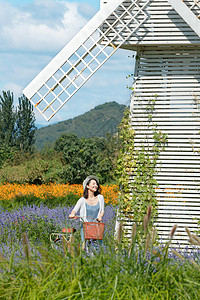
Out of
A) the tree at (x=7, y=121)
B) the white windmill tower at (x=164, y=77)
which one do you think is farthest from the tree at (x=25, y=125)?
the white windmill tower at (x=164, y=77)

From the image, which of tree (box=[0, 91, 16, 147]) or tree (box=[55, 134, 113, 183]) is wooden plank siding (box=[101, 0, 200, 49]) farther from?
tree (box=[0, 91, 16, 147])

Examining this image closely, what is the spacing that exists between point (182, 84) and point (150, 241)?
15.8 feet

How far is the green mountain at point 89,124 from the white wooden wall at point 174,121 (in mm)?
62142

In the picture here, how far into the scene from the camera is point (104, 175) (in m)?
18.8

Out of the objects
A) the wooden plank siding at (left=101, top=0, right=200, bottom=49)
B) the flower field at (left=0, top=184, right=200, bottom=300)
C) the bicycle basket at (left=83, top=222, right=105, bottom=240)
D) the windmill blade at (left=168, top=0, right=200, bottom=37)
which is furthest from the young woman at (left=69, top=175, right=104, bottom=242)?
the windmill blade at (left=168, top=0, right=200, bottom=37)

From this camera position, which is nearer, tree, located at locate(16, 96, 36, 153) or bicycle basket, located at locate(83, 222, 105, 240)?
bicycle basket, located at locate(83, 222, 105, 240)

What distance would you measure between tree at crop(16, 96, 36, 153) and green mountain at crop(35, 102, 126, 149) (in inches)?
1683

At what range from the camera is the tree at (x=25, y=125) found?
27.2 m

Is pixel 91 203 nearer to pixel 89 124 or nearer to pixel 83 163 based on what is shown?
pixel 83 163

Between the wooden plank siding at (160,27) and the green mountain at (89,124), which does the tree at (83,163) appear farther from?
the green mountain at (89,124)

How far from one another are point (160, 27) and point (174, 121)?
1629mm

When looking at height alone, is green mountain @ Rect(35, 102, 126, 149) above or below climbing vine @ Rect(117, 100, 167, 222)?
above

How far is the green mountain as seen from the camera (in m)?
72.1

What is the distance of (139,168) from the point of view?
785 centimetres
